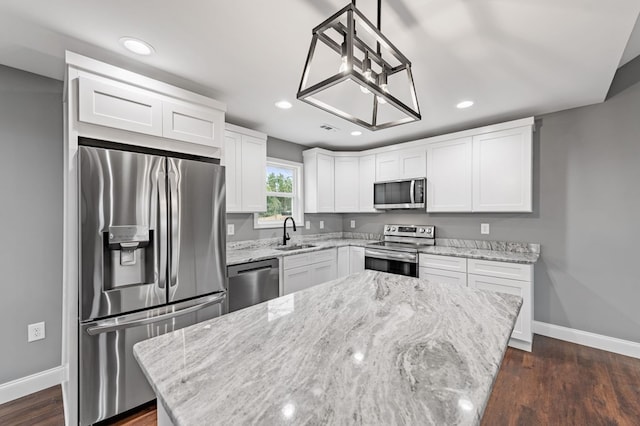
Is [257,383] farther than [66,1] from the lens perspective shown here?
No

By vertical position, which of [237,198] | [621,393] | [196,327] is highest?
[237,198]

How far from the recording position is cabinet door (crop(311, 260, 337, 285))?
3586mm

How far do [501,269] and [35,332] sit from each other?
4098 millimetres

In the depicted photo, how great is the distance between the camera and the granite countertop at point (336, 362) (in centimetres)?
68

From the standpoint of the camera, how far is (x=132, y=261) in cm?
191

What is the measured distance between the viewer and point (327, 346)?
1.00m

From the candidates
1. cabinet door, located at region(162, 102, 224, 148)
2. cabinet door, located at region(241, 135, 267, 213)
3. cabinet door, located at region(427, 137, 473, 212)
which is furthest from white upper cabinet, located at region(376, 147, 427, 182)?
cabinet door, located at region(162, 102, 224, 148)

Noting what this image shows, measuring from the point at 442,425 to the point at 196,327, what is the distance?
98 centimetres

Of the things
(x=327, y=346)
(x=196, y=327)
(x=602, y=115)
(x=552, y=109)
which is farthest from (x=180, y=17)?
(x=602, y=115)

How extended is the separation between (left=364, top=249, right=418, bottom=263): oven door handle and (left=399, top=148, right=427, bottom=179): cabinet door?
1.09 m

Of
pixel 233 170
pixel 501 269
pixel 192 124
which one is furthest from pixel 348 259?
pixel 192 124

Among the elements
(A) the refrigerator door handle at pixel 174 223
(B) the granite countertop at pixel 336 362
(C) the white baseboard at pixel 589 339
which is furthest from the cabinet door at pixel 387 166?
(A) the refrigerator door handle at pixel 174 223

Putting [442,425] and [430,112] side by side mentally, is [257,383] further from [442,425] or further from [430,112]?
[430,112]

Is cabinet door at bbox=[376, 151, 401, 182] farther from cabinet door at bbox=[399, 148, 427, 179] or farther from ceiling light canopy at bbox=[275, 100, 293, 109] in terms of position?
ceiling light canopy at bbox=[275, 100, 293, 109]
